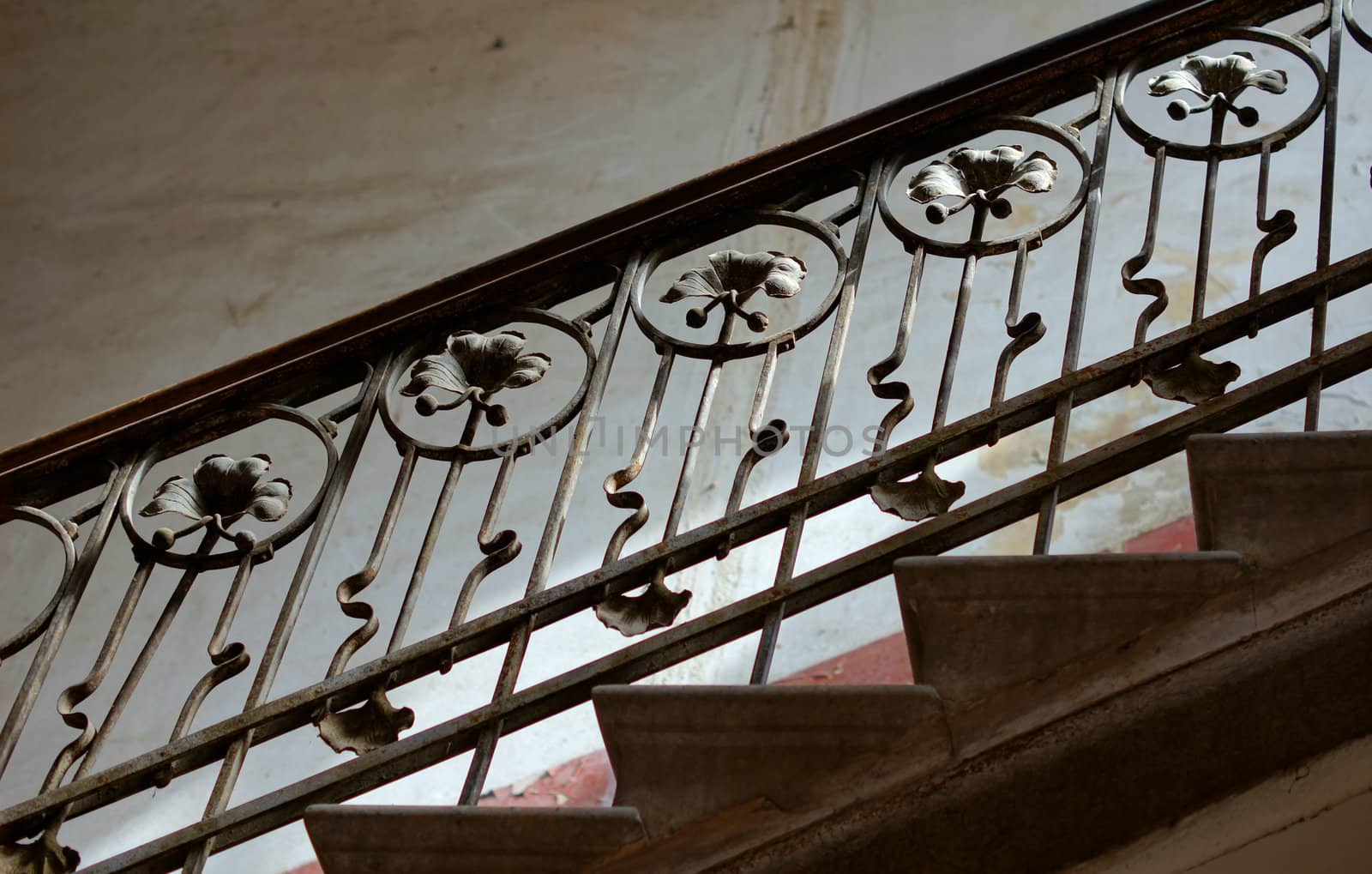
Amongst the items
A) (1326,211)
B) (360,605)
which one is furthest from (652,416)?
(1326,211)

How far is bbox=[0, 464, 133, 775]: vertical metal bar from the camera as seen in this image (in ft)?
8.57

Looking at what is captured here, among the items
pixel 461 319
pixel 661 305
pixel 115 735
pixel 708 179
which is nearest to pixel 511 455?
pixel 461 319

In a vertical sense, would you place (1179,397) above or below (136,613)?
below

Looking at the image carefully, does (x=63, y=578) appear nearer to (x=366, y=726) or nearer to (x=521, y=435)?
(x=366, y=726)

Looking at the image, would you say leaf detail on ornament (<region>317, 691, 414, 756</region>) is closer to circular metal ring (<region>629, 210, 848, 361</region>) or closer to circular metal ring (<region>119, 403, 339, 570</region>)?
circular metal ring (<region>119, 403, 339, 570</region>)

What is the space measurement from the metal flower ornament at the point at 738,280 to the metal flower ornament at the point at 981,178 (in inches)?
10.8

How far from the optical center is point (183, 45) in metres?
7.55

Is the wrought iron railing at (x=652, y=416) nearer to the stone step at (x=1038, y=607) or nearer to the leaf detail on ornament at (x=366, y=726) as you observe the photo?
the leaf detail on ornament at (x=366, y=726)

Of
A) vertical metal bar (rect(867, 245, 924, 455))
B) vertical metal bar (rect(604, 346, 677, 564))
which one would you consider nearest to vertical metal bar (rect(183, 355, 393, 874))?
vertical metal bar (rect(604, 346, 677, 564))

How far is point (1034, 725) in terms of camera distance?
6.75ft

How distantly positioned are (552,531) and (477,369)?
1.40 ft

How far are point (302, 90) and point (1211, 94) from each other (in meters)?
5.30

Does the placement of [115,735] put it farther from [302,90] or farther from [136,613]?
[302,90]

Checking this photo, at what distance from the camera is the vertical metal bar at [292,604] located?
7.77 feet
